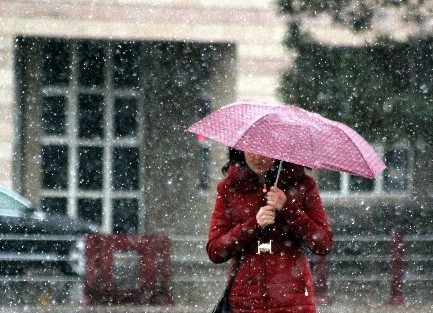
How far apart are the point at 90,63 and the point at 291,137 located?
11.4 metres

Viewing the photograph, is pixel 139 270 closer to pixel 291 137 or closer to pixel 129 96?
pixel 129 96

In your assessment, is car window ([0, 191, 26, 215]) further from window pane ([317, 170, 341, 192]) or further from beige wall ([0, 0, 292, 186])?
window pane ([317, 170, 341, 192])

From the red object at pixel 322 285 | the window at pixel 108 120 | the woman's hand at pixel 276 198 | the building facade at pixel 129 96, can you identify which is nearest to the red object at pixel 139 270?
the red object at pixel 322 285

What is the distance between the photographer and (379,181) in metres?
15.3

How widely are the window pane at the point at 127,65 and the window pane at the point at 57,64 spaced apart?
64 cm

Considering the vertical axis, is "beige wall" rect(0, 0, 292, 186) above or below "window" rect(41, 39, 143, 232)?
above

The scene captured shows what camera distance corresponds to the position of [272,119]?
4.53m

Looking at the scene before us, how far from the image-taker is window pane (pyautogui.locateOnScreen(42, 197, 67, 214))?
15578mm

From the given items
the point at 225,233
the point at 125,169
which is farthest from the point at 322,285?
the point at 225,233

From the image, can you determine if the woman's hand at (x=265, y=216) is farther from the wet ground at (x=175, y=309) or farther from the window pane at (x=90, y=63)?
the window pane at (x=90, y=63)

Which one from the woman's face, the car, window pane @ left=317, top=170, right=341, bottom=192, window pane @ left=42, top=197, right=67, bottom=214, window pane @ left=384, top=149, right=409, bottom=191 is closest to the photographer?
the woman's face

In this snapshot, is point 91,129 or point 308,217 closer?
point 308,217

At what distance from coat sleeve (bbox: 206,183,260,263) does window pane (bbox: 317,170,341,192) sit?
10.9 meters

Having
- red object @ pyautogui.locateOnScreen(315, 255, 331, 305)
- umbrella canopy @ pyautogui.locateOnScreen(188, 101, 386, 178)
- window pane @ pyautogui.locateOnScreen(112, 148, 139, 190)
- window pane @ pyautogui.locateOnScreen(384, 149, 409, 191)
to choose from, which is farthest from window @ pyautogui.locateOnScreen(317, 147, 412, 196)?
umbrella canopy @ pyautogui.locateOnScreen(188, 101, 386, 178)
